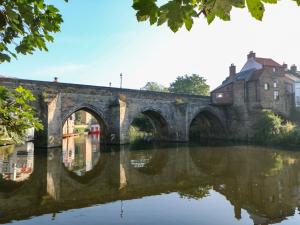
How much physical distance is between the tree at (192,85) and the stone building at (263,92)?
21.2 meters

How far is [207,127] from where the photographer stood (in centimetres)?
4050

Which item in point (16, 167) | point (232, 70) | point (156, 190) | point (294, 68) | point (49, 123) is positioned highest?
point (294, 68)

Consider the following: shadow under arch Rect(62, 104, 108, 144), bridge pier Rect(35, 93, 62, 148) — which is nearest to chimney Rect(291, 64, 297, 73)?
shadow under arch Rect(62, 104, 108, 144)

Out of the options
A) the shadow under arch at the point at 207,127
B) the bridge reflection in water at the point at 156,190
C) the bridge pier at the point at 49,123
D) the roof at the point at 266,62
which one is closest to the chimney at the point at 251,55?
the roof at the point at 266,62

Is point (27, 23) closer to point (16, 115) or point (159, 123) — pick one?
point (16, 115)

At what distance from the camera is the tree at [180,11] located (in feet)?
6.00

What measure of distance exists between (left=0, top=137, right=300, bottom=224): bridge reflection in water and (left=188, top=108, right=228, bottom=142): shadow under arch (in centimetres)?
1963

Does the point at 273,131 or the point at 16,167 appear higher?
the point at 273,131

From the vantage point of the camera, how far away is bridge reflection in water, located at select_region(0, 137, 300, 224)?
817cm

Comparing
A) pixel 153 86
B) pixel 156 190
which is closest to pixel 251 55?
pixel 156 190

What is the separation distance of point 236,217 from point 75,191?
617cm

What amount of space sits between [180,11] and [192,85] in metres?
60.2

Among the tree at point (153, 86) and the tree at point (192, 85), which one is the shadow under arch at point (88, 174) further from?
the tree at point (153, 86)

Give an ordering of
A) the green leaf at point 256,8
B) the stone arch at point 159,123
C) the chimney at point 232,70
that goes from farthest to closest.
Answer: the chimney at point 232,70
the stone arch at point 159,123
the green leaf at point 256,8
